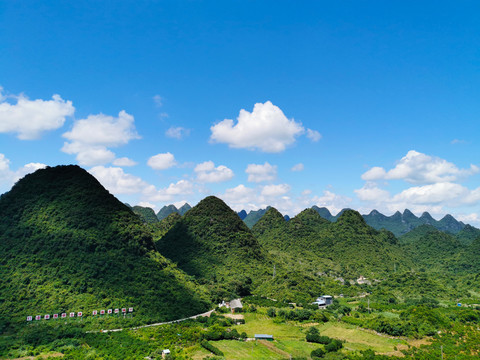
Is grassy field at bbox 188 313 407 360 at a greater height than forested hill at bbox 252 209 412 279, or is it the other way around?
forested hill at bbox 252 209 412 279

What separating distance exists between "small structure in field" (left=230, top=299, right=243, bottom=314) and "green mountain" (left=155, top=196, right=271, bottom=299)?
29.4 feet

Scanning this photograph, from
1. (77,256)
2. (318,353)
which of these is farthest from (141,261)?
(318,353)

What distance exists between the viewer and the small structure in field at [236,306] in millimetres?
64125

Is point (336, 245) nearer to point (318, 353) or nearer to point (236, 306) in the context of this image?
point (236, 306)

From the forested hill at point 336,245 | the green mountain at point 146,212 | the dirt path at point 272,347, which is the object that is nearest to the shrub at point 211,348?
the dirt path at point 272,347

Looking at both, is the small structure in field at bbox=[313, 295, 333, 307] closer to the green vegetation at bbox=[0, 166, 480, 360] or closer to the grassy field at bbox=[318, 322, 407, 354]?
the green vegetation at bbox=[0, 166, 480, 360]

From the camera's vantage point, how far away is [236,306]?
215 feet

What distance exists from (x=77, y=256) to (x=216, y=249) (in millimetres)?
44424

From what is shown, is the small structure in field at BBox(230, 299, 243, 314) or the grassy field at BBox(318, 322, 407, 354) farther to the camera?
the small structure in field at BBox(230, 299, 243, 314)

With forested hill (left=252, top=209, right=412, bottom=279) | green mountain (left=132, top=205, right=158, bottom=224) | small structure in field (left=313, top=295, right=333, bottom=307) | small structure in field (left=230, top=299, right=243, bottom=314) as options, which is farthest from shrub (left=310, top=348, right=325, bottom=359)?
green mountain (left=132, top=205, right=158, bottom=224)

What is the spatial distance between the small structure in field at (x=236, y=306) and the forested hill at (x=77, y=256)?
561cm

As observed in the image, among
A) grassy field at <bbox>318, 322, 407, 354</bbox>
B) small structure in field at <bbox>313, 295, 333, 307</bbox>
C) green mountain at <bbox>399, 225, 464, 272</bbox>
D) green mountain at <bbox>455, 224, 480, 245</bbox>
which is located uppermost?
green mountain at <bbox>455, 224, 480, 245</bbox>

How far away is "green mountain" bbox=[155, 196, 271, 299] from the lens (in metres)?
85.1

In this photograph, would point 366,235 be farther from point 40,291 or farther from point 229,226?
point 40,291
